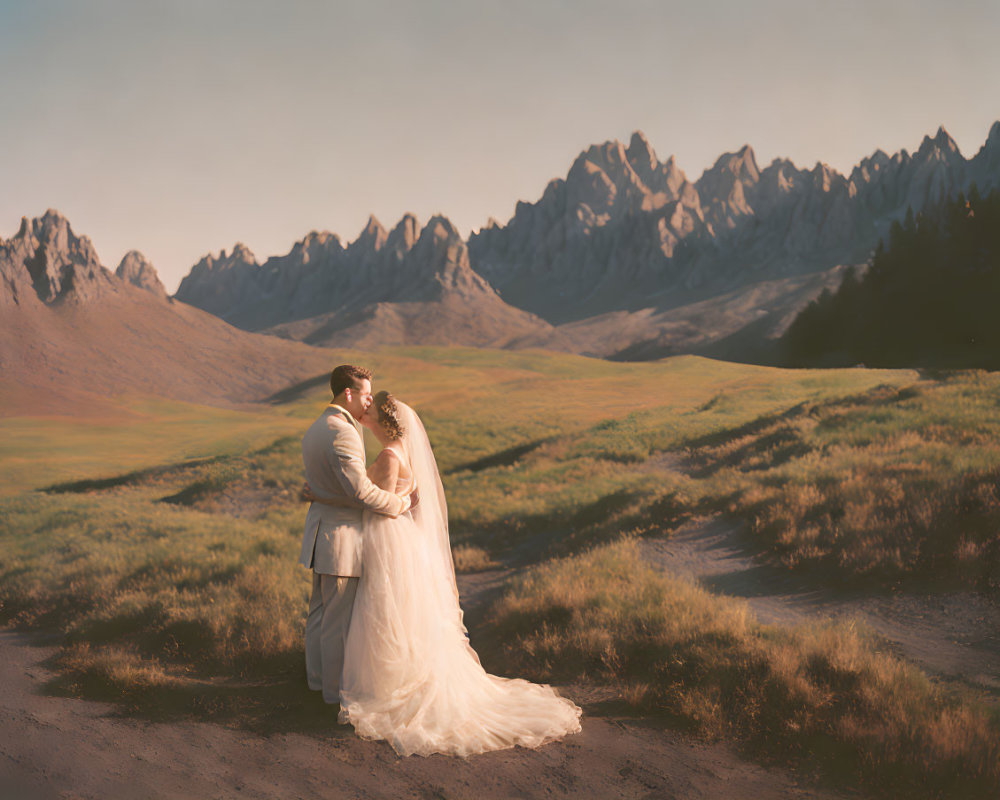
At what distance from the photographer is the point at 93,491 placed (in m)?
17.2

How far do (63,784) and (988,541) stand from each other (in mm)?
9690

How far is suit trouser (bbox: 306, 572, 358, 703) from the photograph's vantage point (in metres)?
5.68

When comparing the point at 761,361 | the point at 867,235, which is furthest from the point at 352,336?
the point at 867,235

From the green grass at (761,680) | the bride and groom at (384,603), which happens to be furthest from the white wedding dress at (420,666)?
the green grass at (761,680)

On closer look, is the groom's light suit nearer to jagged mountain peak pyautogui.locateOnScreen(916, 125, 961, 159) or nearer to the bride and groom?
the bride and groom

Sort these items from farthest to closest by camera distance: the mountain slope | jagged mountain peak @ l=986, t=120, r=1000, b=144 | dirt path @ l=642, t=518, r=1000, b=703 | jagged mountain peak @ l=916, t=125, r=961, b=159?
1. jagged mountain peak @ l=916, t=125, r=961, b=159
2. the mountain slope
3. jagged mountain peak @ l=986, t=120, r=1000, b=144
4. dirt path @ l=642, t=518, r=1000, b=703

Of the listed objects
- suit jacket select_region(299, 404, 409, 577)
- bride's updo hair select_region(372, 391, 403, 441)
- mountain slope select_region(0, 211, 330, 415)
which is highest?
mountain slope select_region(0, 211, 330, 415)

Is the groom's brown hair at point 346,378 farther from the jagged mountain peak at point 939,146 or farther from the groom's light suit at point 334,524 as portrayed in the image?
the jagged mountain peak at point 939,146

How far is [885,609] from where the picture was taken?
8047mm

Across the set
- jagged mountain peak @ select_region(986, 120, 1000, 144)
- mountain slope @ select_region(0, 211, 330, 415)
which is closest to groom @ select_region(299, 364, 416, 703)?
mountain slope @ select_region(0, 211, 330, 415)

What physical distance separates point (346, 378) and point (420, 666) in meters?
2.41

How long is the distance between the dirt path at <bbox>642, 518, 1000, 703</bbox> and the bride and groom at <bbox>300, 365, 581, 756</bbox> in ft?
12.1

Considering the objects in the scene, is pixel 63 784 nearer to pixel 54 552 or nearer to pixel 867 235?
pixel 54 552

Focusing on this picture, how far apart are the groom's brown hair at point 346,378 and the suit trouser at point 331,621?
155 cm
